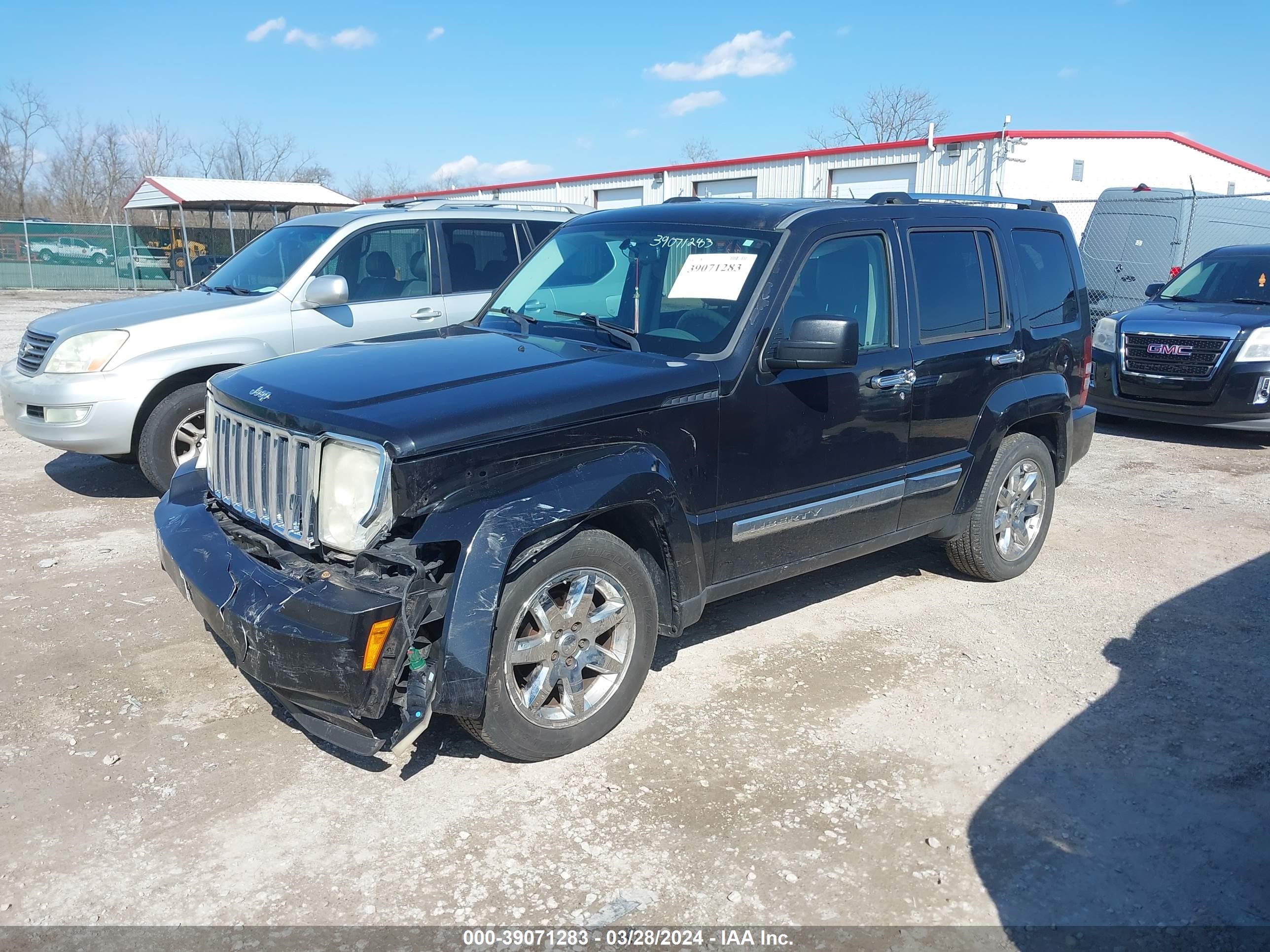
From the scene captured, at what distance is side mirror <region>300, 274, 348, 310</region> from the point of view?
252 inches

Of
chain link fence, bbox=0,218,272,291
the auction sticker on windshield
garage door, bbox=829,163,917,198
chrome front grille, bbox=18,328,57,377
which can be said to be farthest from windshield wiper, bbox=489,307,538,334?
chain link fence, bbox=0,218,272,291

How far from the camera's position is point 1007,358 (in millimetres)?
5336

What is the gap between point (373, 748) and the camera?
10.5 ft

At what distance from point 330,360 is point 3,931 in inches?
87.4

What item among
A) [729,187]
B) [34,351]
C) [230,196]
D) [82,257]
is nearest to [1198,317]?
[34,351]

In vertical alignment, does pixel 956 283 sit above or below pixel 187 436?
above

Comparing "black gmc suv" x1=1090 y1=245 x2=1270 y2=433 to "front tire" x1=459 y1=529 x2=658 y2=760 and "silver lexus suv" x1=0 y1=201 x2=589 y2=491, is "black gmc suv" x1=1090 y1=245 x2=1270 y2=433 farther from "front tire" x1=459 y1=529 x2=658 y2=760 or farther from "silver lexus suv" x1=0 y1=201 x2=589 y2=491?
"front tire" x1=459 y1=529 x2=658 y2=760

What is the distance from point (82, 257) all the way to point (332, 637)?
33844 millimetres

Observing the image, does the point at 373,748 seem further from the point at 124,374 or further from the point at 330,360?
the point at 124,374

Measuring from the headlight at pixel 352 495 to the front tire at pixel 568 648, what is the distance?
0.50 metres

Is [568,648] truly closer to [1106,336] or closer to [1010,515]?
[1010,515]

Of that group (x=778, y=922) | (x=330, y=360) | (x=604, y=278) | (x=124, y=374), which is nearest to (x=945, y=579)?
(x=604, y=278)

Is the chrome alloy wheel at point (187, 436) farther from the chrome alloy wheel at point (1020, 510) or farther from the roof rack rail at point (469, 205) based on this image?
the chrome alloy wheel at point (1020, 510)

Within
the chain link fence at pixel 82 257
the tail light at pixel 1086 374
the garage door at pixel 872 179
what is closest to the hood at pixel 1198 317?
the tail light at pixel 1086 374
